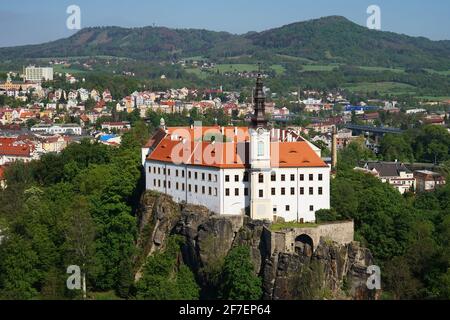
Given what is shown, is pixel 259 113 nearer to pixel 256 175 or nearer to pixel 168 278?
pixel 256 175

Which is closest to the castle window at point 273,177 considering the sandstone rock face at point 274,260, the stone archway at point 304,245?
the sandstone rock face at point 274,260

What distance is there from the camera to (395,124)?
160m

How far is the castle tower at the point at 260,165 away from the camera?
47.3m

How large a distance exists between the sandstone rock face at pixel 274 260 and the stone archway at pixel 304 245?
0.18 feet

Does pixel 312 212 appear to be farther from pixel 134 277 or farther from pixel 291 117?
pixel 291 117

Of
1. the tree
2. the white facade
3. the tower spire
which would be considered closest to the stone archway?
the white facade

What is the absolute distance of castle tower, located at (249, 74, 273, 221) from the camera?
47.3m

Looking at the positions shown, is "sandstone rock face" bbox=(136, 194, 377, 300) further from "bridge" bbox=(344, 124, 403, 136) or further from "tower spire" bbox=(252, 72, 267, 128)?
"bridge" bbox=(344, 124, 403, 136)

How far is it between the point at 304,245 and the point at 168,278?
709cm

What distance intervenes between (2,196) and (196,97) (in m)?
126

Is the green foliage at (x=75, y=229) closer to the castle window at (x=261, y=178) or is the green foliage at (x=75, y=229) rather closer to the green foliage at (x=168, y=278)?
the green foliage at (x=168, y=278)

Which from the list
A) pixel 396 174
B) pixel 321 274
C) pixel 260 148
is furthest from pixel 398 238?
pixel 396 174

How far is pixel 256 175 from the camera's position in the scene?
47562 millimetres
